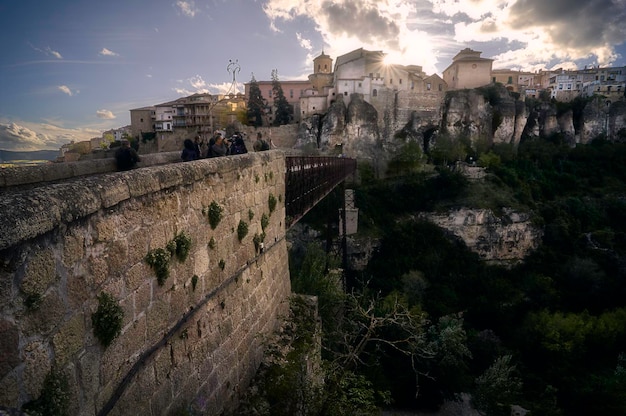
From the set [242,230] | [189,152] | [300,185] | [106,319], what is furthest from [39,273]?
[300,185]

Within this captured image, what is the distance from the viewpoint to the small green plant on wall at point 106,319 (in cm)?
214

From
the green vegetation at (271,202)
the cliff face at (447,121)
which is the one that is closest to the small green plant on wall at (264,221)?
the green vegetation at (271,202)

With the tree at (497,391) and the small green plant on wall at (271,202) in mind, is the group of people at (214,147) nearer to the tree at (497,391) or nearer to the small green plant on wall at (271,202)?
the small green plant on wall at (271,202)

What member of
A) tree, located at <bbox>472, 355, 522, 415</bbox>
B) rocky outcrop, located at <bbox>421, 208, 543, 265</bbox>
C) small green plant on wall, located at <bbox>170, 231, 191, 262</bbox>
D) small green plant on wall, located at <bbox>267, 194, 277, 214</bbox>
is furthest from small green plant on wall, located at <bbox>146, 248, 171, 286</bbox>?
rocky outcrop, located at <bbox>421, 208, 543, 265</bbox>

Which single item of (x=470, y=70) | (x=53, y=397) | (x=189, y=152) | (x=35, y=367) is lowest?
(x=53, y=397)

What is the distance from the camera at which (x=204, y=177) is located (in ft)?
11.2

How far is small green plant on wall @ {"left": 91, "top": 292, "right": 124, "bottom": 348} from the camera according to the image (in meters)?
2.14

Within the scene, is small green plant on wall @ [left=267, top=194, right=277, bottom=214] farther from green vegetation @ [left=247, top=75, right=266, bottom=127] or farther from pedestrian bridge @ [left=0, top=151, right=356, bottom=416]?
green vegetation @ [left=247, top=75, right=266, bottom=127]

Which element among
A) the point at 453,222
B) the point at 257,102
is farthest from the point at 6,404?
the point at 257,102

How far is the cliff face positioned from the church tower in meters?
14.1

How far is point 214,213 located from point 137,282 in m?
1.21

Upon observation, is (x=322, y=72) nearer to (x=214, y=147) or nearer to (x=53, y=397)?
(x=214, y=147)

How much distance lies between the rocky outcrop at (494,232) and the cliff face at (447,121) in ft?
37.4

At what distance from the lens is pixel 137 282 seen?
98.6 inches
